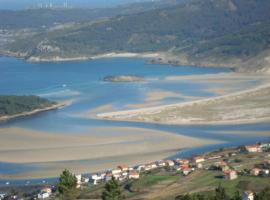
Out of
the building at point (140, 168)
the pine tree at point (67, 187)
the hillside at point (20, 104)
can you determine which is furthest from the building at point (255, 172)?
the hillside at point (20, 104)

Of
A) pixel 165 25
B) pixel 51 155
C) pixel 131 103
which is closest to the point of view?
pixel 51 155

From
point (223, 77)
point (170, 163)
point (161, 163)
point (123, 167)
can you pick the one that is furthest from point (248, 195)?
point (223, 77)

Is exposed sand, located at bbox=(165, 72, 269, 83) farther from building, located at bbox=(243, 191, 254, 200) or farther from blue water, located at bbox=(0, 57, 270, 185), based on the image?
building, located at bbox=(243, 191, 254, 200)

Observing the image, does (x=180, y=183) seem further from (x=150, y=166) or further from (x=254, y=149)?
(x=254, y=149)

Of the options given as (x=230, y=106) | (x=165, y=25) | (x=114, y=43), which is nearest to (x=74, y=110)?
(x=230, y=106)

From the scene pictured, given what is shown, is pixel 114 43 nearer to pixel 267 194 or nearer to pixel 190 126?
pixel 190 126

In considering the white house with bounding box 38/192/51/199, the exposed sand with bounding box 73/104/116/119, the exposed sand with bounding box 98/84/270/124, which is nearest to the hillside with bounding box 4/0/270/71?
the exposed sand with bounding box 98/84/270/124

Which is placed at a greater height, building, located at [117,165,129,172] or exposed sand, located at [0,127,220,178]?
exposed sand, located at [0,127,220,178]

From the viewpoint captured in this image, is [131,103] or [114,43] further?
[114,43]
